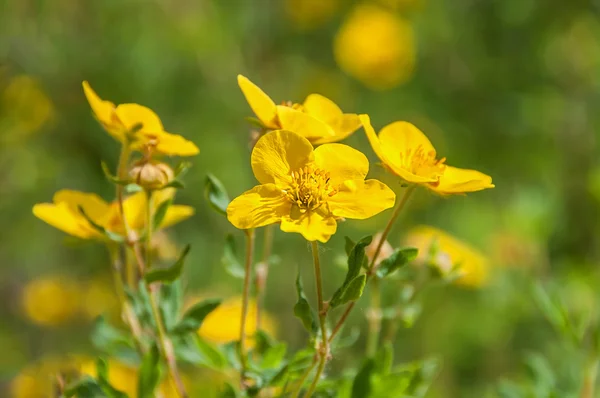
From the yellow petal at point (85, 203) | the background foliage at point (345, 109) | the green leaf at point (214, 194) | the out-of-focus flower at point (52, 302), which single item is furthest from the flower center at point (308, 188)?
the out-of-focus flower at point (52, 302)

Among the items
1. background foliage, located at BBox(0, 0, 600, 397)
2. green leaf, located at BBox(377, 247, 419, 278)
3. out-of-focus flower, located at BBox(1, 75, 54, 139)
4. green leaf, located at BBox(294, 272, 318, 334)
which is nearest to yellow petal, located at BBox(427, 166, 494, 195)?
green leaf, located at BBox(377, 247, 419, 278)

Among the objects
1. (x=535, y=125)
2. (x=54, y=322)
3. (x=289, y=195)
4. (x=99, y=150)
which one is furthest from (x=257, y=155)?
(x=535, y=125)

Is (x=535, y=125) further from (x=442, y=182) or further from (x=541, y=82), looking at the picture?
(x=442, y=182)

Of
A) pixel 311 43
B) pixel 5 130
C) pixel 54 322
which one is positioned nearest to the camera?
pixel 5 130

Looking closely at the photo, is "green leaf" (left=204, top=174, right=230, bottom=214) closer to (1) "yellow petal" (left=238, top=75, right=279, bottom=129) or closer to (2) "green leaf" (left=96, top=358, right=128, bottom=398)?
(1) "yellow petal" (left=238, top=75, right=279, bottom=129)

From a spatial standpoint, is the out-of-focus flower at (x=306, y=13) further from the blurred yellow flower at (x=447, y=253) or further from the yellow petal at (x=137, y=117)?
the yellow petal at (x=137, y=117)

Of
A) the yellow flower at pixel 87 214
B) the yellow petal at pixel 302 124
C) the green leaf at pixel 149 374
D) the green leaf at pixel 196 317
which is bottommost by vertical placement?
the green leaf at pixel 149 374
